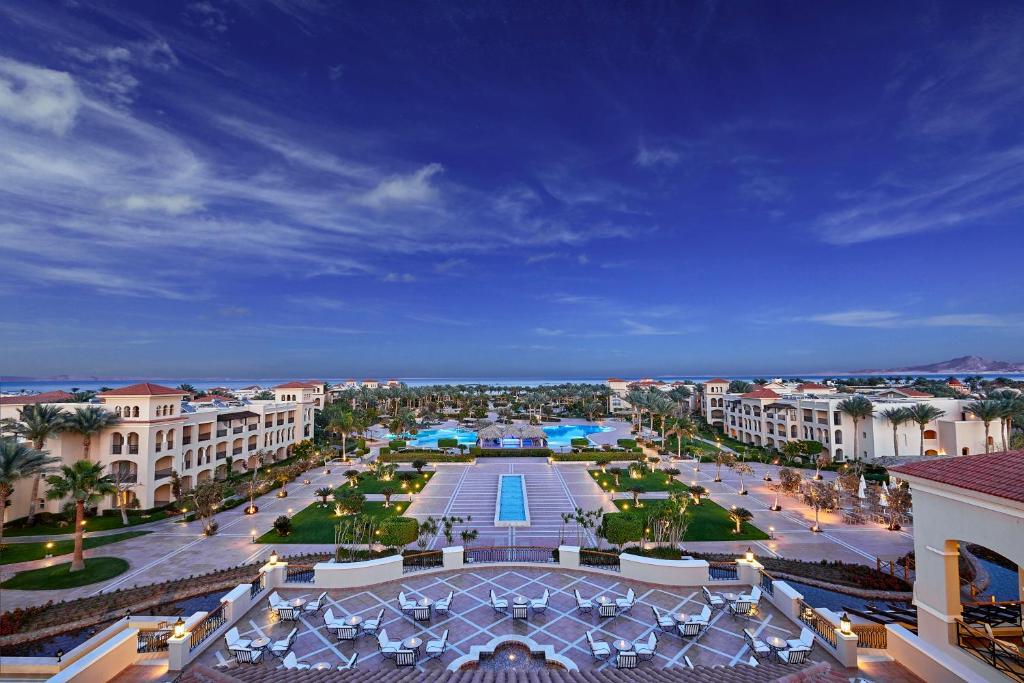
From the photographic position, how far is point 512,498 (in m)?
29.8

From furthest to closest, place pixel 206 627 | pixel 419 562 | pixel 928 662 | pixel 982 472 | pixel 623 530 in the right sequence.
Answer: pixel 623 530 < pixel 419 562 < pixel 206 627 < pixel 928 662 < pixel 982 472

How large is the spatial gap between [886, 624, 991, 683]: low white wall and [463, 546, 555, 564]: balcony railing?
1014 cm

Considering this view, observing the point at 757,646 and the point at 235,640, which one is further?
the point at 235,640

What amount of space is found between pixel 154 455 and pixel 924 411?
53531 mm

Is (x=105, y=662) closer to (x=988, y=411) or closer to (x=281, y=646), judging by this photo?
(x=281, y=646)

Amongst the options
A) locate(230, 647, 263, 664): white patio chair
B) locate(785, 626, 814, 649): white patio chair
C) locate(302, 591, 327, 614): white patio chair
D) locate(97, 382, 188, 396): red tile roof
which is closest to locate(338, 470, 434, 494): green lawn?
locate(97, 382, 188, 396): red tile roof

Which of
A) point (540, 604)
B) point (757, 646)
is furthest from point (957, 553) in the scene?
point (540, 604)

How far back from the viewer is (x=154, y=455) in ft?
94.1

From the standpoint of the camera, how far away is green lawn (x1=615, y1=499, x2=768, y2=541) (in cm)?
2256

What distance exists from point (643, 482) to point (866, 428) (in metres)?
22.0

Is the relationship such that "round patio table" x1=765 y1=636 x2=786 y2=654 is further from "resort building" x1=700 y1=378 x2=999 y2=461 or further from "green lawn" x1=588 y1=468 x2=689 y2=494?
"resort building" x1=700 y1=378 x2=999 y2=461

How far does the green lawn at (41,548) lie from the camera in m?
21.0

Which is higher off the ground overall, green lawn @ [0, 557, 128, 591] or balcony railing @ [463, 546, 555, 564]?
balcony railing @ [463, 546, 555, 564]

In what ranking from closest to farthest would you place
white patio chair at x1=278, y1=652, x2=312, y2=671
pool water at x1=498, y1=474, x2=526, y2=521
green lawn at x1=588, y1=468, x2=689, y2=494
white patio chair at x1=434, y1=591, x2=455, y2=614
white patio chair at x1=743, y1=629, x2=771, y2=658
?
1. white patio chair at x1=278, y1=652, x2=312, y2=671
2. white patio chair at x1=743, y1=629, x2=771, y2=658
3. white patio chair at x1=434, y1=591, x2=455, y2=614
4. pool water at x1=498, y1=474, x2=526, y2=521
5. green lawn at x1=588, y1=468, x2=689, y2=494
